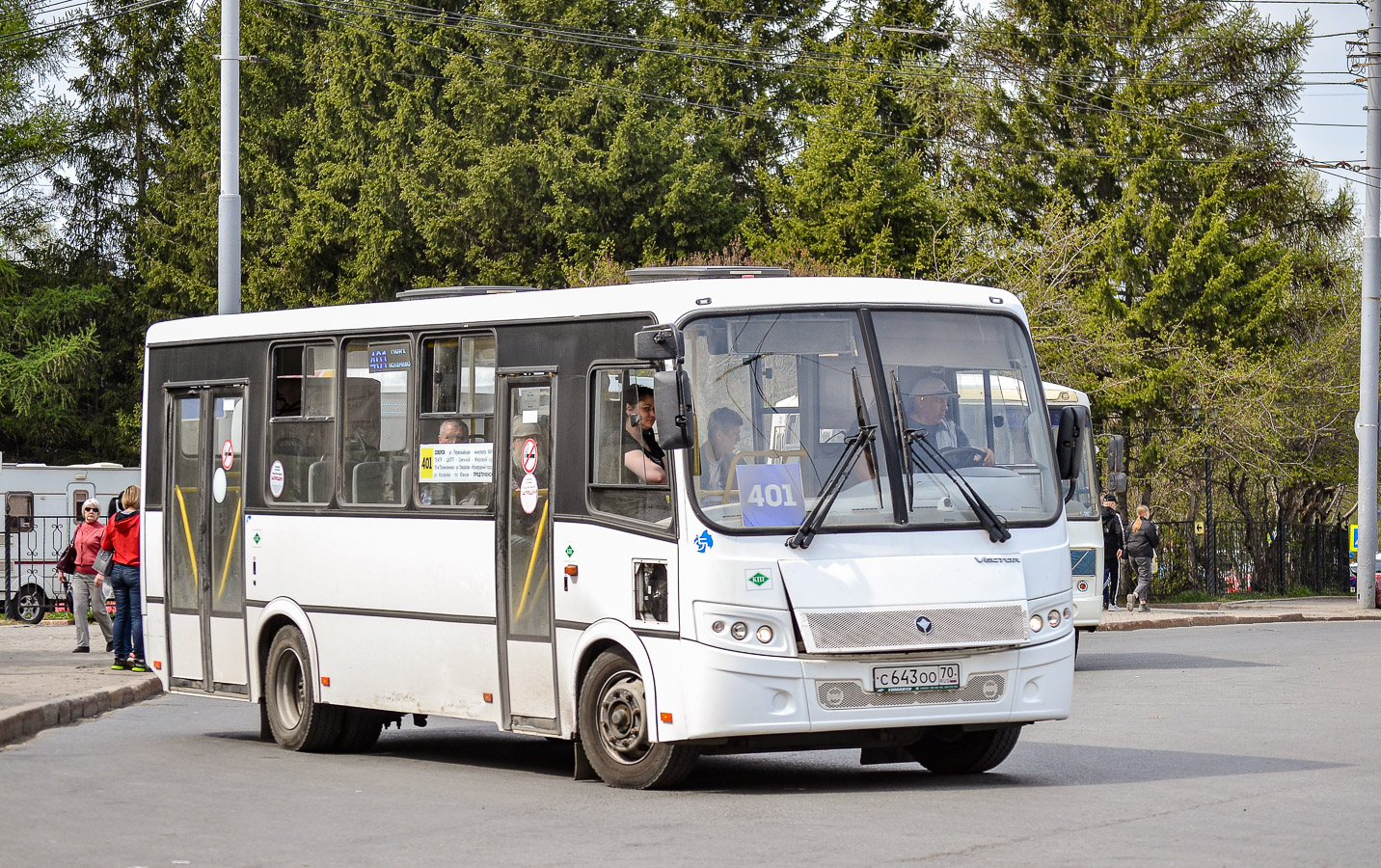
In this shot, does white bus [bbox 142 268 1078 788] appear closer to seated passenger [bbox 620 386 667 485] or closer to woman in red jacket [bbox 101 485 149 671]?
seated passenger [bbox 620 386 667 485]

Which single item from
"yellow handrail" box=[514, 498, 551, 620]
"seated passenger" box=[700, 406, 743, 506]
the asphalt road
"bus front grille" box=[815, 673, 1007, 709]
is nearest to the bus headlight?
"bus front grille" box=[815, 673, 1007, 709]

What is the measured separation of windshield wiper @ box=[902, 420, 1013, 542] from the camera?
10875mm

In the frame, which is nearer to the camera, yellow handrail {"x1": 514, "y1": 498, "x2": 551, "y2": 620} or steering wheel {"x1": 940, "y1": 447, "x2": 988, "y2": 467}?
steering wheel {"x1": 940, "y1": 447, "x2": 988, "y2": 467}

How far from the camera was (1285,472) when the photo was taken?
43375 mm

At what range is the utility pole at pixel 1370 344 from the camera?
35594mm

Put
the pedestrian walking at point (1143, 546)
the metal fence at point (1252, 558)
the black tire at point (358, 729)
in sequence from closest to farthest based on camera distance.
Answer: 1. the black tire at point (358, 729)
2. the pedestrian walking at point (1143, 546)
3. the metal fence at point (1252, 558)

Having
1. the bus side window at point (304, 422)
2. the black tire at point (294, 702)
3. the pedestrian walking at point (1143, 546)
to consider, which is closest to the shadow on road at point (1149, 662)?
the pedestrian walking at point (1143, 546)

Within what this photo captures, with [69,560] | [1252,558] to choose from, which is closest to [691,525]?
[69,560]

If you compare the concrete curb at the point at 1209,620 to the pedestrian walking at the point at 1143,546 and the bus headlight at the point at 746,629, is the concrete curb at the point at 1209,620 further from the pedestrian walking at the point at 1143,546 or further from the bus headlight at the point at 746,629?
the bus headlight at the point at 746,629

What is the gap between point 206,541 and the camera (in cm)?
1481

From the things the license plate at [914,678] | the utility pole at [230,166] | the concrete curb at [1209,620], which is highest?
the utility pole at [230,166]

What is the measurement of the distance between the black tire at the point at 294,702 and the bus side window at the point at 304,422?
1.03m

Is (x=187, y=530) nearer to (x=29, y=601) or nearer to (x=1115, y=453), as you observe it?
(x=1115, y=453)

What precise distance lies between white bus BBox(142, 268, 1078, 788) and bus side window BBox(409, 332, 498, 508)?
2cm
